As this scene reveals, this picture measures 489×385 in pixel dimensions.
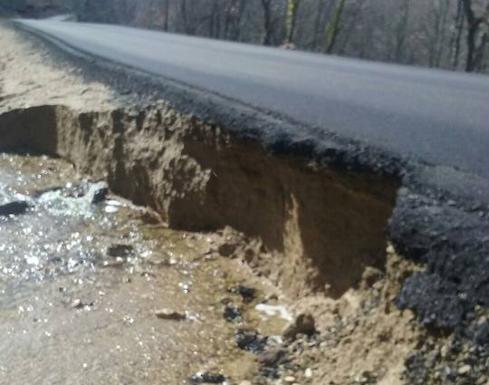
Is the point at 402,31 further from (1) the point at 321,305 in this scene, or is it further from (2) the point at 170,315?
(1) the point at 321,305

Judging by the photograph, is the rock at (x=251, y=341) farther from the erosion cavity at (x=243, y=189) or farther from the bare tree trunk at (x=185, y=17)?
the bare tree trunk at (x=185, y=17)

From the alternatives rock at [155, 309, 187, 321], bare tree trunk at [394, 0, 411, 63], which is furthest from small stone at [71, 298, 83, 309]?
bare tree trunk at [394, 0, 411, 63]

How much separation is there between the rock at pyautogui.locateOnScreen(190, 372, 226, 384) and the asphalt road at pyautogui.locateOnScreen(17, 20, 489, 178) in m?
1.45

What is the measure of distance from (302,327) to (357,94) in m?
3.77

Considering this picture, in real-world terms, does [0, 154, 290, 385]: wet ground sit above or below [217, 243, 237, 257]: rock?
below

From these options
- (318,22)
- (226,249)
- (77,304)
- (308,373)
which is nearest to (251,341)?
(308,373)

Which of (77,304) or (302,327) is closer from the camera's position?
(302,327)

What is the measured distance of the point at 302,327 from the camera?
4148 mm

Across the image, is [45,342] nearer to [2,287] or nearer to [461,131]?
[2,287]

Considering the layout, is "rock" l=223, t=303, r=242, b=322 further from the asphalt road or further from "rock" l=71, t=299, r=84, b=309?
the asphalt road

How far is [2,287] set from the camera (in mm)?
5117

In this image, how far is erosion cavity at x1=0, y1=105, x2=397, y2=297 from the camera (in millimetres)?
4301

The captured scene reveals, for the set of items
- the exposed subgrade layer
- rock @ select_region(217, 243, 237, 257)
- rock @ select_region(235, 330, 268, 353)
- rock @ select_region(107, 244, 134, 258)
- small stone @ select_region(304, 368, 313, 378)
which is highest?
the exposed subgrade layer

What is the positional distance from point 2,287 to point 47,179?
9.17 ft
